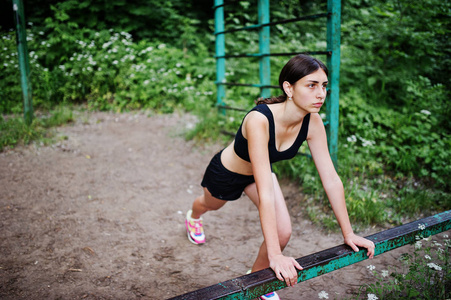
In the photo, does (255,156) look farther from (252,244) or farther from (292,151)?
(252,244)

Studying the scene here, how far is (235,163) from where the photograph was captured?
225 centimetres

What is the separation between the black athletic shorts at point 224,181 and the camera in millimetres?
2297

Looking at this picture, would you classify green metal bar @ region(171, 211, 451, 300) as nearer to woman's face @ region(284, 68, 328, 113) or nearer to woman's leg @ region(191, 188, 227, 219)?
woman's face @ region(284, 68, 328, 113)

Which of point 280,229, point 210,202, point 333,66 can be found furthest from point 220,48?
point 280,229

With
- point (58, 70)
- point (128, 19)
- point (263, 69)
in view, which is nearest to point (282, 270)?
point (263, 69)

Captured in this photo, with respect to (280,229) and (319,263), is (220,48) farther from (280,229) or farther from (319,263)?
(319,263)

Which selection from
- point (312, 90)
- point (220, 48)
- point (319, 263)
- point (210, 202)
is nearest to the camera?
point (319, 263)

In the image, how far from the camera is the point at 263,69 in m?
4.54

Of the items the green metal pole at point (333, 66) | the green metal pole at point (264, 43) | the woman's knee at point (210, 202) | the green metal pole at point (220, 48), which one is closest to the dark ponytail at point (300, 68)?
the woman's knee at point (210, 202)

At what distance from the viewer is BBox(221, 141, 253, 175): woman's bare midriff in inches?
87.2

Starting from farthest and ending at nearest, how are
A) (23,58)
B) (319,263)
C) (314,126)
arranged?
(23,58), (314,126), (319,263)

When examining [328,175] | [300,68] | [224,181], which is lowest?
[224,181]

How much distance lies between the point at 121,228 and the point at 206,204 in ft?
3.27

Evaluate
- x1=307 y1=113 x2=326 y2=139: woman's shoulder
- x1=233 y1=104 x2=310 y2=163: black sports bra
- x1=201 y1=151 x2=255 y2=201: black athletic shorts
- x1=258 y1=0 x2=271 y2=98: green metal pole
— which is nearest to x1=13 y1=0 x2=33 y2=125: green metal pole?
x1=258 y1=0 x2=271 y2=98: green metal pole
